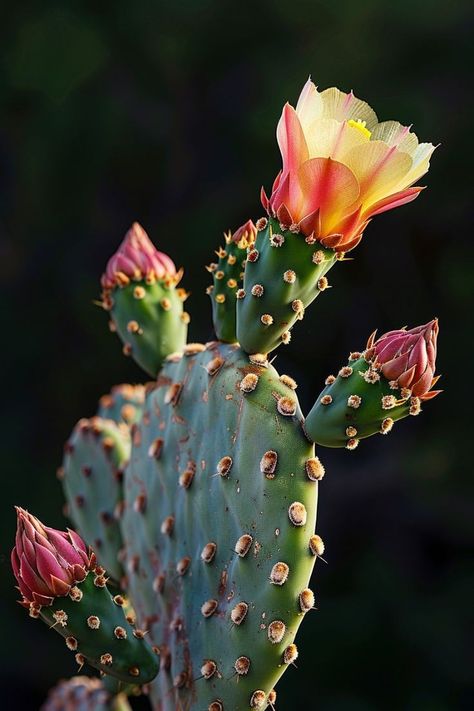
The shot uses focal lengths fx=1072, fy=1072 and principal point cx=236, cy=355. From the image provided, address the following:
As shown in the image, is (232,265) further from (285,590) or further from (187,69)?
(187,69)

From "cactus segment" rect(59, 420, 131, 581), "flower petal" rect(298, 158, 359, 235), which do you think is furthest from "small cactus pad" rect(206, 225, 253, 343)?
"cactus segment" rect(59, 420, 131, 581)

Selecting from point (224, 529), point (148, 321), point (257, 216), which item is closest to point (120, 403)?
point (148, 321)

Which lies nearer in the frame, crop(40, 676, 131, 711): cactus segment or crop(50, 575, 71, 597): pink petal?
crop(50, 575, 71, 597): pink petal

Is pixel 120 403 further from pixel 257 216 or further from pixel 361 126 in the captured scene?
pixel 257 216

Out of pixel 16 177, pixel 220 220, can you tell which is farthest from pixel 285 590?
pixel 16 177

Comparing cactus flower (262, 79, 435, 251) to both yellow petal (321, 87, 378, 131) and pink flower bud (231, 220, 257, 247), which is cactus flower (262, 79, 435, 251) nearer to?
yellow petal (321, 87, 378, 131)

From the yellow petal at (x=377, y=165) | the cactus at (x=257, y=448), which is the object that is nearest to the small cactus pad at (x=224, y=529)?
the cactus at (x=257, y=448)
